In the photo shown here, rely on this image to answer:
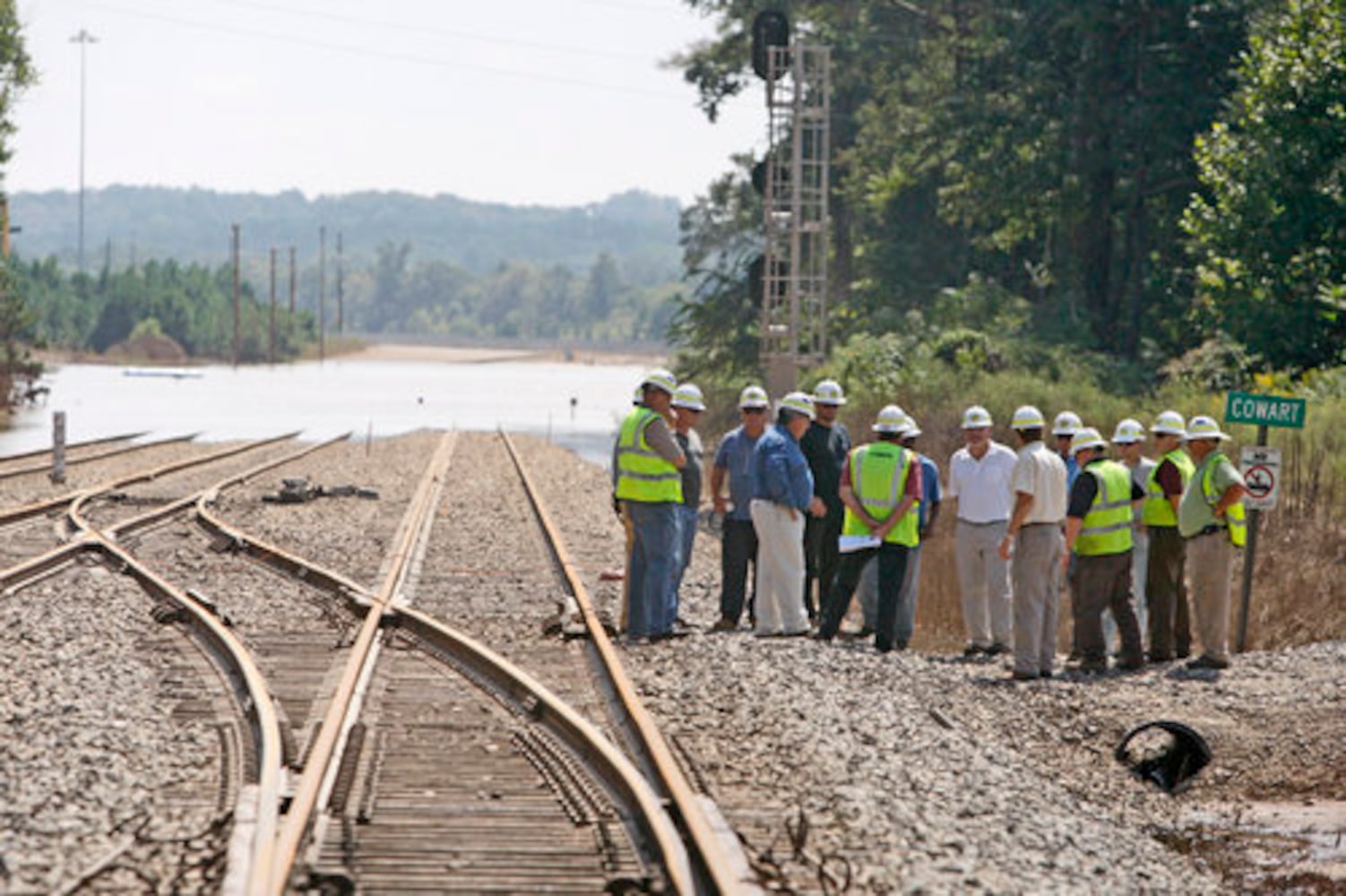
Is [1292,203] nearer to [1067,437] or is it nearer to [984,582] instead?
[1067,437]

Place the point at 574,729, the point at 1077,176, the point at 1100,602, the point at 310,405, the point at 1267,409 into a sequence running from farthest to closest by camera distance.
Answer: the point at 310,405 < the point at 1077,176 < the point at 1267,409 < the point at 1100,602 < the point at 574,729

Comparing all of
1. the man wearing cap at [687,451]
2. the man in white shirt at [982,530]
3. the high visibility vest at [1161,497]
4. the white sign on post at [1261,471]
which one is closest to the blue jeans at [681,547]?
the man wearing cap at [687,451]

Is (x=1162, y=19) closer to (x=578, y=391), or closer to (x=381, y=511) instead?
(x=381, y=511)

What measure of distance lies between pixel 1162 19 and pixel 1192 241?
6.44m

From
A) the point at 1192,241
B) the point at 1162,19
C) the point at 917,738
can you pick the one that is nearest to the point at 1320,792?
the point at 917,738

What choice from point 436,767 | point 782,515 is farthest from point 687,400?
point 436,767

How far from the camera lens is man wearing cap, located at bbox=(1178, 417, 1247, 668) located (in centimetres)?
1470

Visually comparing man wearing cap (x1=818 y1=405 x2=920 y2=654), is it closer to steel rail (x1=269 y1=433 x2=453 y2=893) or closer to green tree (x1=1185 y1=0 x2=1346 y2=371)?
steel rail (x1=269 y1=433 x2=453 y2=893)

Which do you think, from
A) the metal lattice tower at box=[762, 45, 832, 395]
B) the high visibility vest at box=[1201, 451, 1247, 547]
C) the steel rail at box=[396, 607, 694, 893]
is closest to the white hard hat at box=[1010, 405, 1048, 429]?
the high visibility vest at box=[1201, 451, 1247, 547]

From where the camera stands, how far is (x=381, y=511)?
26.7 m

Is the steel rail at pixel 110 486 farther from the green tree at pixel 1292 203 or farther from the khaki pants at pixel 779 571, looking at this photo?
the green tree at pixel 1292 203

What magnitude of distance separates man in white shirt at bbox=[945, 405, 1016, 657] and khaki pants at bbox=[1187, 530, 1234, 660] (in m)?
1.53

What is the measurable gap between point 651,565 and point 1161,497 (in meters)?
4.45

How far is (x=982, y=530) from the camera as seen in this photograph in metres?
15.1
